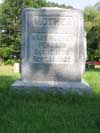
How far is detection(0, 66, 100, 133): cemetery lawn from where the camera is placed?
574 cm

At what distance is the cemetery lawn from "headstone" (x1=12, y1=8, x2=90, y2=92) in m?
0.94

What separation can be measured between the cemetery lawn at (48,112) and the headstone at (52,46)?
94 centimetres

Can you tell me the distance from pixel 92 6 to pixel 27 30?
51.5 meters

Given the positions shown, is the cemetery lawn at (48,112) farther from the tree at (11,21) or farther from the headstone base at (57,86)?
the tree at (11,21)

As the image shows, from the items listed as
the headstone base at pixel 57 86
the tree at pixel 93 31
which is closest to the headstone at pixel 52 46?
the headstone base at pixel 57 86

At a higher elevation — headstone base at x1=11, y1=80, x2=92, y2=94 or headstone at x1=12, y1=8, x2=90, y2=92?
headstone at x1=12, y1=8, x2=90, y2=92

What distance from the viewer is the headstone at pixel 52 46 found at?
10320mm

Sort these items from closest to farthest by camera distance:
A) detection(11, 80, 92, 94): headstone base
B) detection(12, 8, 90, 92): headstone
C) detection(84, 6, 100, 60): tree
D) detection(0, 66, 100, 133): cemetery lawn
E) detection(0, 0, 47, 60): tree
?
1. detection(0, 66, 100, 133): cemetery lawn
2. detection(11, 80, 92, 94): headstone base
3. detection(12, 8, 90, 92): headstone
4. detection(84, 6, 100, 60): tree
5. detection(0, 0, 47, 60): tree

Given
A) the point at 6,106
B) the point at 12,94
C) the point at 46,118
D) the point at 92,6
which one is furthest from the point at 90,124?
the point at 92,6

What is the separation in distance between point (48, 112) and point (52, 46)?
3604 millimetres

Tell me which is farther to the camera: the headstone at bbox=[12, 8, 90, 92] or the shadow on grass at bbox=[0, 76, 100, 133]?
the headstone at bbox=[12, 8, 90, 92]

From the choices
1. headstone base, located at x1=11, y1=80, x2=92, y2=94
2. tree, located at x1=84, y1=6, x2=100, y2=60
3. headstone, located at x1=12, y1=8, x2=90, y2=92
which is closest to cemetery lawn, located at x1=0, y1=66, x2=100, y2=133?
headstone base, located at x1=11, y1=80, x2=92, y2=94

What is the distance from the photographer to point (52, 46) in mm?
10367

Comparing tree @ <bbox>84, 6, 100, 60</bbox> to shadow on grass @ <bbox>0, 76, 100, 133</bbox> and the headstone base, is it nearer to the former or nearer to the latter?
the headstone base
